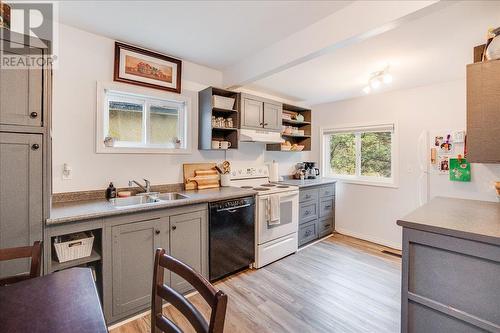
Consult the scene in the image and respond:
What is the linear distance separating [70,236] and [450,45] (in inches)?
142

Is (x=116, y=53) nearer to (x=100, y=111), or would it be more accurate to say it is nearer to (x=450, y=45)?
(x=100, y=111)

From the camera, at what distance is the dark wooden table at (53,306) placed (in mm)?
731

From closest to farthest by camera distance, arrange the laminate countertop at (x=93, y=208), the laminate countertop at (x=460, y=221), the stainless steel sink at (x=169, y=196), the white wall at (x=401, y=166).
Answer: the laminate countertop at (x=460, y=221)
the laminate countertop at (x=93, y=208)
the stainless steel sink at (x=169, y=196)
the white wall at (x=401, y=166)

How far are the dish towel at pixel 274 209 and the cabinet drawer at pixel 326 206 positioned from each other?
117 centimetres

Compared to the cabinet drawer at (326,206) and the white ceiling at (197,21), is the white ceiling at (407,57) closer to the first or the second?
the white ceiling at (197,21)

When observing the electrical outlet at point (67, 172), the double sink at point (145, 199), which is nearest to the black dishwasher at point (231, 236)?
the double sink at point (145, 199)

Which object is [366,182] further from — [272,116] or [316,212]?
[272,116]

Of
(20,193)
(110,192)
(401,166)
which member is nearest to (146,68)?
(110,192)

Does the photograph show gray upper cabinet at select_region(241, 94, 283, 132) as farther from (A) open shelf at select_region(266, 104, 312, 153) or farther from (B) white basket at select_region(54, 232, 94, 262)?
(B) white basket at select_region(54, 232, 94, 262)

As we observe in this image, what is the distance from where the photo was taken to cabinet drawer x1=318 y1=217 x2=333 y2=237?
3817 millimetres

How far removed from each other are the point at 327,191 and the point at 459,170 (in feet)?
5.54

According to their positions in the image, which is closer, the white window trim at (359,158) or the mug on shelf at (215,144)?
the mug on shelf at (215,144)

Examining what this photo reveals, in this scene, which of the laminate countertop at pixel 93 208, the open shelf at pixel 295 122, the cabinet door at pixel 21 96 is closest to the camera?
the cabinet door at pixel 21 96

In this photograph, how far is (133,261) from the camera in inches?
75.3
